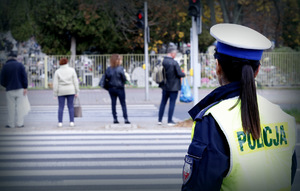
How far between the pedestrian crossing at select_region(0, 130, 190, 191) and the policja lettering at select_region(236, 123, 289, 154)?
3452 mm

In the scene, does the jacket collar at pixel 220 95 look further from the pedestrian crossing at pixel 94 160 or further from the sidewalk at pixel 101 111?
the sidewalk at pixel 101 111

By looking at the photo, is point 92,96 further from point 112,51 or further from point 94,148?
point 94,148

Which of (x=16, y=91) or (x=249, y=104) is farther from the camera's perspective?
(x=16, y=91)

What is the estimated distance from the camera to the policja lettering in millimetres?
1958

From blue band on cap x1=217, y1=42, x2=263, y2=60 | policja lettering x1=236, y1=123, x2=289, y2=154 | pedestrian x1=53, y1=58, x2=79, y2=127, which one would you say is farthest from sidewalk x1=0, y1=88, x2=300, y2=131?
blue band on cap x1=217, y1=42, x2=263, y2=60

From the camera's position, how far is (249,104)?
202 cm

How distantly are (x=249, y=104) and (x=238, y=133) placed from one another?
0.46 ft

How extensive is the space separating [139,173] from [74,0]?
76.2 ft

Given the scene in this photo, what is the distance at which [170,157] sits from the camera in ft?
27.0

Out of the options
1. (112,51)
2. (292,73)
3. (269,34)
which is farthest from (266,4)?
(269,34)

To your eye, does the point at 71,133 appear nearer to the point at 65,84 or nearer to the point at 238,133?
the point at 65,84

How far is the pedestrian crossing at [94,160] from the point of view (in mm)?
6398

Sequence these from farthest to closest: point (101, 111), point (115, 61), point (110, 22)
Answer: point (110, 22) → point (101, 111) → point (115, 61)

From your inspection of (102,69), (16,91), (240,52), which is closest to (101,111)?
(16,91)
